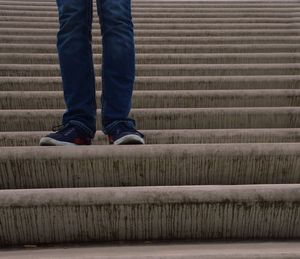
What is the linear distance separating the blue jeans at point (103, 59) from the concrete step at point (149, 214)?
30 centimetres

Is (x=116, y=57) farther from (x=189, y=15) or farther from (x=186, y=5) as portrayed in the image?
(x=186, y=5)

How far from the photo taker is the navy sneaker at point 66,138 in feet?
3.95

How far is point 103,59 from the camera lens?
1257 mm

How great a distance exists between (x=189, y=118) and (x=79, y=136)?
491mm

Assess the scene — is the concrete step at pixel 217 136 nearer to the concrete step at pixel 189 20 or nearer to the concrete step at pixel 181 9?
the concrete step at pixel 189 20

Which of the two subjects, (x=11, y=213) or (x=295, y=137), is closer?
(x=11, y=213)

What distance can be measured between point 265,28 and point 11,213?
2245 mm

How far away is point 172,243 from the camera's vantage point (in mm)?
1006

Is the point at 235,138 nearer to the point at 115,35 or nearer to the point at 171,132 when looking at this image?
the point at 171,132

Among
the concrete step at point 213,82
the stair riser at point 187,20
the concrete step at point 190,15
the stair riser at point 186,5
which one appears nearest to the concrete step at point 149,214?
the concrete step at point 213,82

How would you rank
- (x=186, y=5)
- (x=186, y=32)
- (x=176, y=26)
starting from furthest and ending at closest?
(x=186, y=5) → (x=176, y=26) → (x=186, y=32)

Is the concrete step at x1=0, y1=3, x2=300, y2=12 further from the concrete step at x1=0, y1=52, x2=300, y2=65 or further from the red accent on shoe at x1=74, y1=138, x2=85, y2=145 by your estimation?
the red accent on shoe at x1=74, y1=138, x2=85, y2=145

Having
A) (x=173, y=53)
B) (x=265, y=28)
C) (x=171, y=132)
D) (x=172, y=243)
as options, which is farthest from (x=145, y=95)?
(x=265, y=28)

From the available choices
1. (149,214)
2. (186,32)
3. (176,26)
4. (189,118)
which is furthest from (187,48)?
(149,214)
